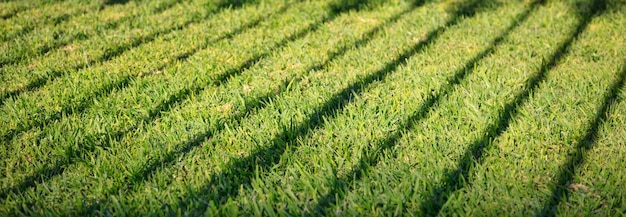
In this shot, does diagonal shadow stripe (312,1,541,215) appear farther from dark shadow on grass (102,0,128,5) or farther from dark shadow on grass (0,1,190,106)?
dark shadow on grass (102,0,128,5)

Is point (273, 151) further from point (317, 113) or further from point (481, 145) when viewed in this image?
point (481, 145)

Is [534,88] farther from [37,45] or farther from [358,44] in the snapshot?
[37,45]

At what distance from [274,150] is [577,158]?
3.94 ft

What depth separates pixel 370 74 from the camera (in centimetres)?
304

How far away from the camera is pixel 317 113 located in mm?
2600

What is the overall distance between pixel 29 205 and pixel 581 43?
10.2 ft

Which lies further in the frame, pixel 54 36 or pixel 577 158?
pixel 54 36

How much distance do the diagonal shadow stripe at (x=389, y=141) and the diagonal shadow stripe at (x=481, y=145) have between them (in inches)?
11.2

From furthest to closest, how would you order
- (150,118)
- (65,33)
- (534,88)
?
(65,33) → (534,88) → (150,118)

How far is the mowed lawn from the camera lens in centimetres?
201

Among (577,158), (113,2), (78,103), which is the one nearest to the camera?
(577,158)

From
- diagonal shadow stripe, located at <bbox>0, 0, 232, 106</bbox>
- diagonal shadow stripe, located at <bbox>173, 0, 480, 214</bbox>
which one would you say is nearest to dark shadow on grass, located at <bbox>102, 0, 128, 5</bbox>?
diagonal shadow stripe, located at <bbox>0, 0, 232, 106</bbox>

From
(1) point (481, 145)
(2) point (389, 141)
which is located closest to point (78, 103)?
(2) point (389, 141)

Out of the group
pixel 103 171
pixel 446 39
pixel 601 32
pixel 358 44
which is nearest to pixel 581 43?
Answer: pixel 601 32
